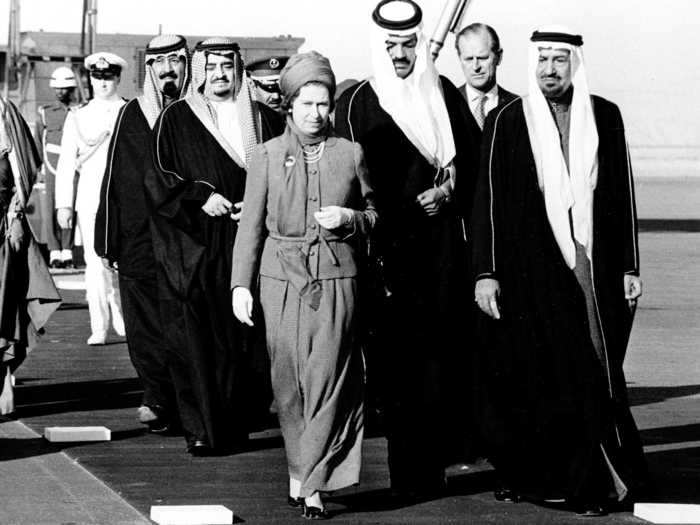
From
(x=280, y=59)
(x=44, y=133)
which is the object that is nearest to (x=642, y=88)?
(x=44, y=133)

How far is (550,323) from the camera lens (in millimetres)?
8602

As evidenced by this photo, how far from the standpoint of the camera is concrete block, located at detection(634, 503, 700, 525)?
8234 millimetres

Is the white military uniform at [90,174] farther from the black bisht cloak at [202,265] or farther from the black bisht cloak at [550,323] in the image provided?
the black bisht cloak at [550,323]

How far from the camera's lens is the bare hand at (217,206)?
385 inches

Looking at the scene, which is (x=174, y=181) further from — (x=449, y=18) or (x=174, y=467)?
(x=449, y=18)

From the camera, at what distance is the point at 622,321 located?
863cm

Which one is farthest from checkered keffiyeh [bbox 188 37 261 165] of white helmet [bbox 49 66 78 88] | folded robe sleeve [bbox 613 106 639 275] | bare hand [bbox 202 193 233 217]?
white helmet [bbox 49 66 78 88]

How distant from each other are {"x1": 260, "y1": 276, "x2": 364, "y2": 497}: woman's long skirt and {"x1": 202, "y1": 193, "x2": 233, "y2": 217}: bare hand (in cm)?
145

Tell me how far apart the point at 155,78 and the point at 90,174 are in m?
3.59

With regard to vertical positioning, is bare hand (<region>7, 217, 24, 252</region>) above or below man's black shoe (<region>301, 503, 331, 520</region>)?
above

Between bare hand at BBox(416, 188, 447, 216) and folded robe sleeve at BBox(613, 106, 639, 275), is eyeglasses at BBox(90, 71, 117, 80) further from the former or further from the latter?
folded robe sleeve at BBox(613, 106, 639, 275)

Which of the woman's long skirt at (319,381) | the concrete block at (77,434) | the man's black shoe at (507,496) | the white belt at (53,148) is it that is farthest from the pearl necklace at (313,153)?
the white belt at (53,148)

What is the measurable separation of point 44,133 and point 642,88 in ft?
381

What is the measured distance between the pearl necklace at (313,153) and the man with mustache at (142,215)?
8.93ft
